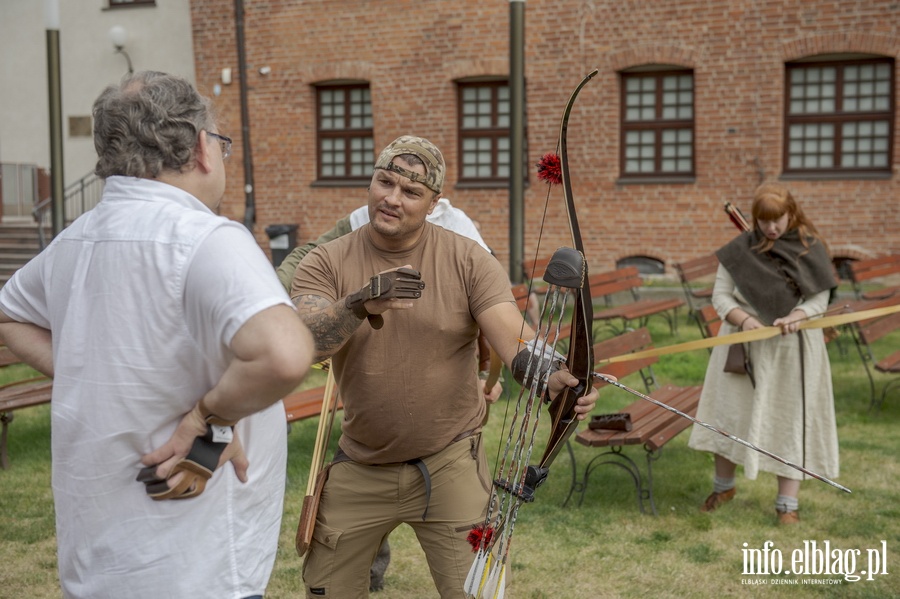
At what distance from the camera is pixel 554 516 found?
5.85 meters

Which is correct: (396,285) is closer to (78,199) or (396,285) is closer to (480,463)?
(480,463)

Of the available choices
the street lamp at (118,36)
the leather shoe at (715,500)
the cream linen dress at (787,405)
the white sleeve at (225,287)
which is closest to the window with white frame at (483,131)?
the street lamp at (118,36)

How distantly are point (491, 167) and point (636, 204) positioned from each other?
257 cm

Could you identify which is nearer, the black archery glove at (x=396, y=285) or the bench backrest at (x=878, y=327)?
the black archery glove at (x=396, y=285)

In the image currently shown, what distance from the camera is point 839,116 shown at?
15.4 meters

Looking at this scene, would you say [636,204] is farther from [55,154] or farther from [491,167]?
[55,154]

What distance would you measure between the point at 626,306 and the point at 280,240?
7.81 meters

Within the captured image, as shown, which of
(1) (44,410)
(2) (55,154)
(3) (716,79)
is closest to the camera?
(1) (44,410)

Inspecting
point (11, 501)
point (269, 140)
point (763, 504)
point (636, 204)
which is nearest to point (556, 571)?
point (763, 504)

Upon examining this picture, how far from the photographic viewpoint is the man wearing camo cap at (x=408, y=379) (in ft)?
10.4

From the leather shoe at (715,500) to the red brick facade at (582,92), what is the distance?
9.94m

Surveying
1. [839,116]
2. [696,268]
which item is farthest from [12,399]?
[839,116]

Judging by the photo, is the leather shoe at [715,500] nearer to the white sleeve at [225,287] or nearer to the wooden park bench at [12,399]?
the wooden park bench at [12,399]

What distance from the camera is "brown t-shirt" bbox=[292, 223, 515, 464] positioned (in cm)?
319
